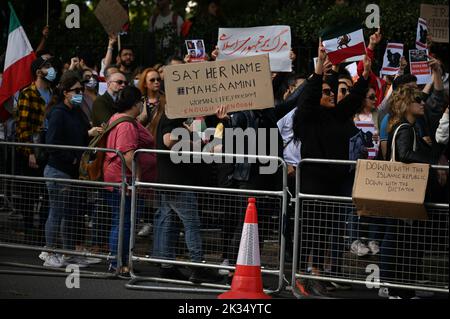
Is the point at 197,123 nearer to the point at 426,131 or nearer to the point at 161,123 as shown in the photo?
the point at 161,123

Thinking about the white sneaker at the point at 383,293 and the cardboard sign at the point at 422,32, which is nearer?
the white sneaker at the point at 383,293

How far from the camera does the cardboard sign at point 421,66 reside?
1359cm

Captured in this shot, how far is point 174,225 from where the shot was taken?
37.1 ft

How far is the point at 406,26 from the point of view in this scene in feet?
52.1

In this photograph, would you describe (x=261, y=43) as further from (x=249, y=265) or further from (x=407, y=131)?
(x=249, y=265)

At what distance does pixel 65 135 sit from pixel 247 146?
2.25 metres

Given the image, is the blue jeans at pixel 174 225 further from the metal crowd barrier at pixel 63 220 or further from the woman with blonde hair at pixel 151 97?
the woman with blonde hair at pixel 151 97

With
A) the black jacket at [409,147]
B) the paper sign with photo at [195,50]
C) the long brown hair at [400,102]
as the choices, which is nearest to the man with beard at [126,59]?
the paper sign with photo at [195,50]

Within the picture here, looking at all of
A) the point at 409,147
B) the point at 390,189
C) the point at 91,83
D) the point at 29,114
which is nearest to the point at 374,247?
the point at 390,189

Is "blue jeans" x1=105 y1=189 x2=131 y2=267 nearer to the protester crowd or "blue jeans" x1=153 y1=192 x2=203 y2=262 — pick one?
the protester crowd

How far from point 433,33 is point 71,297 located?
5.08m

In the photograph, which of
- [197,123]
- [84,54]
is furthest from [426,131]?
[84,54]

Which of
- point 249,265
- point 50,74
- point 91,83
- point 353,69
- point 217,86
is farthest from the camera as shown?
point 91,83

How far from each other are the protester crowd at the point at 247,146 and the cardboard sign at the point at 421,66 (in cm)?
27
